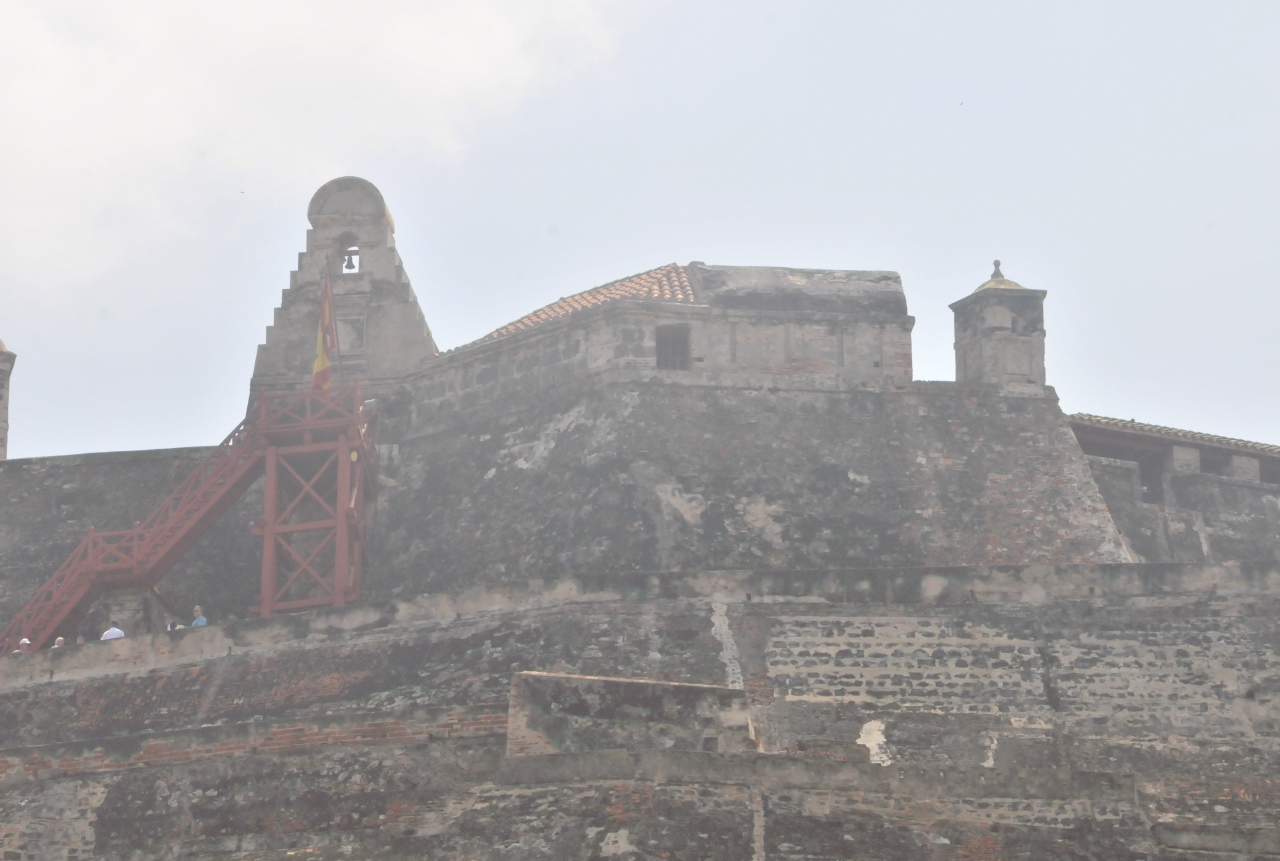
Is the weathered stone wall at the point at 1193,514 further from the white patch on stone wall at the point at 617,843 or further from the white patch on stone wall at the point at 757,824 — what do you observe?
the white patch on stone wall at the point at 617,843

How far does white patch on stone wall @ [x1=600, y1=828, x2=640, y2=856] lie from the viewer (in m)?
15.1

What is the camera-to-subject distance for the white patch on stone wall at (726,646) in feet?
60.1

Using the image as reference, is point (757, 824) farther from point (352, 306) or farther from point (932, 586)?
point (352, 306)

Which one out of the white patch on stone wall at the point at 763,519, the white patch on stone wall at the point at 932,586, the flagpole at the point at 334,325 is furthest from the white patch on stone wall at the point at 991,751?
the flagpole at the point at 334,325

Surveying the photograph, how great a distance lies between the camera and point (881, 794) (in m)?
15.5

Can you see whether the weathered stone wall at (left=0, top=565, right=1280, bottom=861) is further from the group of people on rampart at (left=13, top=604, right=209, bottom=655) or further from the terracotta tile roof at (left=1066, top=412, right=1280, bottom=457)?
the terracotta tile roof at (left=1066, top=412, right=1280, bottom=457)

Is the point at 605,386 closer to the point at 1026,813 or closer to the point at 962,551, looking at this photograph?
the point at 962,551

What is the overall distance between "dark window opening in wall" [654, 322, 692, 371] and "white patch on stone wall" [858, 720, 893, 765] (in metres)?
7.76

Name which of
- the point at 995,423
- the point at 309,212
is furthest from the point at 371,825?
the point at 309,212

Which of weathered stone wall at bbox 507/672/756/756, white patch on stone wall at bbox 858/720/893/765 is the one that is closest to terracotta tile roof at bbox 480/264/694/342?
white patch on stone wall at bbox 858/720/893/765

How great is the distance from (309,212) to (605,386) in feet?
18.9

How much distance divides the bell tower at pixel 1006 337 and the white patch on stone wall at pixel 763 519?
11.7 ft

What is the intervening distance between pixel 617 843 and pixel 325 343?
440 inches

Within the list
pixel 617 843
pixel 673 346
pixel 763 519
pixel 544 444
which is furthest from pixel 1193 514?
pixel 617 843
